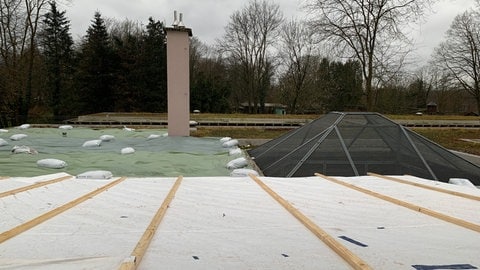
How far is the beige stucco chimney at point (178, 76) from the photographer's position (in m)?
10.2

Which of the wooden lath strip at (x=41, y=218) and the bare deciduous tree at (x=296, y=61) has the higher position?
the bare deciduous tree at (x=296, y=61)

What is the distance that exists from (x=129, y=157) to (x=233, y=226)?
4.79 m

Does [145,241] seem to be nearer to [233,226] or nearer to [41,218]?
[233,226]

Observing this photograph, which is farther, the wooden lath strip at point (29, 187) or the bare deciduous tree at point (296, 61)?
the bare deciduous tree at point (296, 61)

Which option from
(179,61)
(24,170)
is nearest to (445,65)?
(179,61)

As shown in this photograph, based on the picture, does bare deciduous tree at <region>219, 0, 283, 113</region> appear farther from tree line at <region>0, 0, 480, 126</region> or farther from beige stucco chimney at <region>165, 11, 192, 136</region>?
beige stucco chimney at <region>165, 11, 192, 136</region>

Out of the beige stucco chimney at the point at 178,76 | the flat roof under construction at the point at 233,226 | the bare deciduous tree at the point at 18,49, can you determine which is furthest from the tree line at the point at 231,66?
the flat roof under construction at the point at 233,226

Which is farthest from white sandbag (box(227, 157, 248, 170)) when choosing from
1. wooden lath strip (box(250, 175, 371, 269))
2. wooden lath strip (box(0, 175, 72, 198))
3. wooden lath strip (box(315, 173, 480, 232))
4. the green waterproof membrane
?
wooden lath strip (box(250, 175, 371, 269))

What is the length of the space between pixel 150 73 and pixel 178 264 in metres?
25.4

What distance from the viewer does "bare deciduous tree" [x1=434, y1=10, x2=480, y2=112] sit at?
26.4 metres

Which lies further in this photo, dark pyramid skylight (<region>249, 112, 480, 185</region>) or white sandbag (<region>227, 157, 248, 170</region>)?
white sandbag (<region>227, 157, 248, 170</region>)

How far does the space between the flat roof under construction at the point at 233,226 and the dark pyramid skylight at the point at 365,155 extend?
1713 mm

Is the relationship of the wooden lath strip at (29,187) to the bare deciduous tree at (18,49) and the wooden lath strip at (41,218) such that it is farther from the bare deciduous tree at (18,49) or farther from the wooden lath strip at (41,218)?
the bare deciduous tree at (18,49)

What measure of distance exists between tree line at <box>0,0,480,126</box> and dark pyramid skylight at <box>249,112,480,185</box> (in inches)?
543
